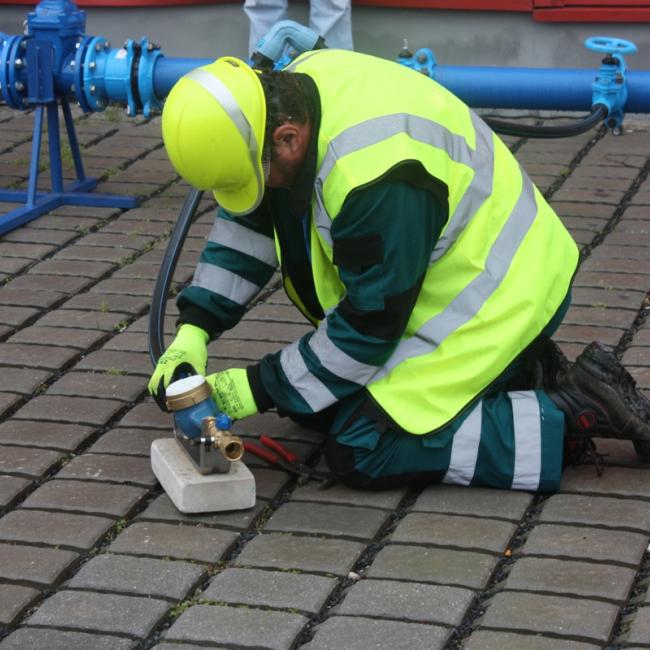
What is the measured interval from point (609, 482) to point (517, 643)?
859 millimetres

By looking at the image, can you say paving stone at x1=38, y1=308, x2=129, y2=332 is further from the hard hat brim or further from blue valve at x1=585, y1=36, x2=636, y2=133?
blue valve at x1=585, y1=36, x2=636, y2=133

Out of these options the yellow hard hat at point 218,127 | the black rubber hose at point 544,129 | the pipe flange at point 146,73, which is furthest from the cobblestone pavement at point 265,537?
the pipe flange at point 146,73

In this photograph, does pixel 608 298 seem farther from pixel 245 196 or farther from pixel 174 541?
pixel 174 541

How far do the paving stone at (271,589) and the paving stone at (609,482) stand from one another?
806 mm

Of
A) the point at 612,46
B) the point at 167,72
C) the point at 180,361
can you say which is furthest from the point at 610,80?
the point at 180,361

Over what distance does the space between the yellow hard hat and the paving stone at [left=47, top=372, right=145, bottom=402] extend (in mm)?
1092

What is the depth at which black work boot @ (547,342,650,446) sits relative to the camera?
12.3 feet

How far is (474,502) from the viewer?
3699 millimetres

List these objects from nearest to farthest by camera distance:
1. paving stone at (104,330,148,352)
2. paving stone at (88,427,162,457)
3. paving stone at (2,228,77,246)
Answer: paving stone at (88,427,162,457) < paving stone at (104,330,148,352) < paving stone at (2,228,77,246)

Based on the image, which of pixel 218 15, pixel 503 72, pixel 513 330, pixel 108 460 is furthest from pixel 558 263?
pixel 218 15

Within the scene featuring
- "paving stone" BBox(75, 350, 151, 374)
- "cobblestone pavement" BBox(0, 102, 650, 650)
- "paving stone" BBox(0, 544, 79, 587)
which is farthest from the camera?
"paving stone" BBox(75, 350, 151, 374)

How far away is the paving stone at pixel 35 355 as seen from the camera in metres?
4.61

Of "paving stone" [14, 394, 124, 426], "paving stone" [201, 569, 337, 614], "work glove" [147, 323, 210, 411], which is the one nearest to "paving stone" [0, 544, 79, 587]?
"paving stone" [201, 569, 337, 614]

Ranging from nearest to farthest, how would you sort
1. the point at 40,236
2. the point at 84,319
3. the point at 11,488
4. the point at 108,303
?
1. the point at 11,488
2. the point at 84,319
3. the point at 108,303
4. the point at 40,236
